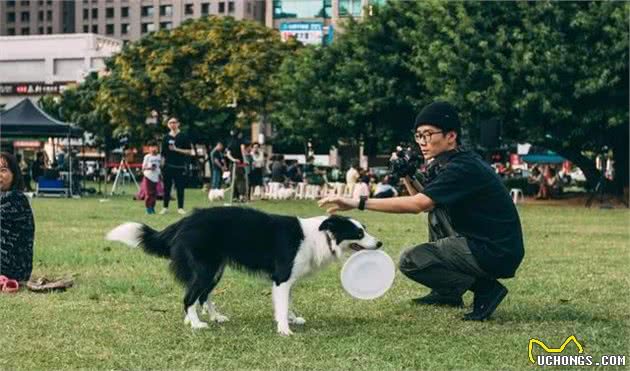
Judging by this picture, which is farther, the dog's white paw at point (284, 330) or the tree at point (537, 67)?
the tree at point (537, 67)

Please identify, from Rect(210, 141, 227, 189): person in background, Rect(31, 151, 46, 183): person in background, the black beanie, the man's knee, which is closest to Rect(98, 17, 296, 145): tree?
Rect(31, 151, 46, 183): person in background

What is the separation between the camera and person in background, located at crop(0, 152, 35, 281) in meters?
9.15

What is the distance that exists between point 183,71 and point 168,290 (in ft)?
151

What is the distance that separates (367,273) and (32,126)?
24.7 m

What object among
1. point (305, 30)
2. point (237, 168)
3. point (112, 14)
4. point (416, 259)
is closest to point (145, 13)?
point (112, 14)

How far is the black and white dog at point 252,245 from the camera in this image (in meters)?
6.85

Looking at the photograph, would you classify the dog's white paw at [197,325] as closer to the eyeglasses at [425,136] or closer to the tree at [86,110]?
the eyeglasses at [425,136]

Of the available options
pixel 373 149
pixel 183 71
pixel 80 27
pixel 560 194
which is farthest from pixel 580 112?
pixel 80 27

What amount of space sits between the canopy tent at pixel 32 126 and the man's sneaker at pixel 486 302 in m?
24.0

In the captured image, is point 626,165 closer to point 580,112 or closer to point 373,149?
point 580,112

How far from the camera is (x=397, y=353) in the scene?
6078 millimetres

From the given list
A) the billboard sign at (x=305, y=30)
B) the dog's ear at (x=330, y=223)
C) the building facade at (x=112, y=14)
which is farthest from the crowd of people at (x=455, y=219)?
the billboard sign at (x=305, y=30)

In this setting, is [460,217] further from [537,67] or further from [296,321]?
[537,67]

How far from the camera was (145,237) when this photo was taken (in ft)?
23.4
